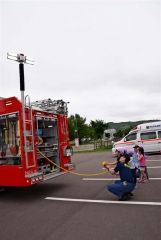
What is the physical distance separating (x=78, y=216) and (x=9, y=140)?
11.0ft

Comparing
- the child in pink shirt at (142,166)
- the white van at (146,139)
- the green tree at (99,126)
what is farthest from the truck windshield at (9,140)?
the green tree at (99,126)

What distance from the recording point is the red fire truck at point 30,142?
26.0 ft

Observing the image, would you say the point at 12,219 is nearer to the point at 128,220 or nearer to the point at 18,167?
the point at 18,167

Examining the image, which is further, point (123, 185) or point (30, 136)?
point (30, 136)

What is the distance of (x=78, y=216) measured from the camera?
20.9 feet

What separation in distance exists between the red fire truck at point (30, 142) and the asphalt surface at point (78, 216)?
0.75 metres

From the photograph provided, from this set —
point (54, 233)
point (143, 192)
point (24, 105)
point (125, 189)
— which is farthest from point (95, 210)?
point (24, 105)

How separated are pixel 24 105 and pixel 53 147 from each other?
2.24m

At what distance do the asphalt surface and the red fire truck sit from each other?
0.75m

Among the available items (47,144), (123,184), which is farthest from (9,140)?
(123,184)

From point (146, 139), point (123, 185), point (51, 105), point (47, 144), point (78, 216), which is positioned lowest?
point (78, 216)

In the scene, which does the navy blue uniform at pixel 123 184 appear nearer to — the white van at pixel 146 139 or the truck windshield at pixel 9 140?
the truck windshield at pixel 9 140

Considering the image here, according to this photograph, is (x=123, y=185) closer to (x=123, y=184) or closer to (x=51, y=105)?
(x=123, y=184)

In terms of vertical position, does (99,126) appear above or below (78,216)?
above
